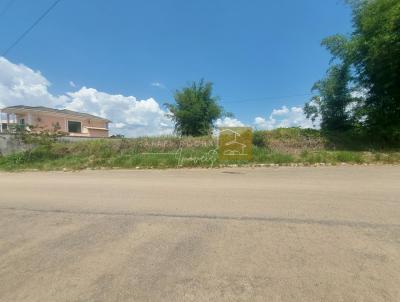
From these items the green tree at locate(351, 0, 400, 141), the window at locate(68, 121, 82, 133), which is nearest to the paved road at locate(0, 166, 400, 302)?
the green tree at locate(351, 0, 400, 141)

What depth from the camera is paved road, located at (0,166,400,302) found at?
2209 mm

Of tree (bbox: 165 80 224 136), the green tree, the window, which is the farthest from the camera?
the window

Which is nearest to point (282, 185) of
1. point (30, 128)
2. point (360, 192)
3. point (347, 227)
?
point (360, 192)

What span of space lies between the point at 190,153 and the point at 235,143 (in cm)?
254

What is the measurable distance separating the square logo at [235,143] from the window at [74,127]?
21.8 meters

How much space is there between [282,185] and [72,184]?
657cm

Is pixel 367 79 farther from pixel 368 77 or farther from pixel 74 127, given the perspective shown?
pixel 74 127

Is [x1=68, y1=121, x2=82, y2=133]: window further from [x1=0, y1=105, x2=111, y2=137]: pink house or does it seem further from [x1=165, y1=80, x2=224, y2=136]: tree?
[x1=165, y1=80, x2=224, y2=136]: tree

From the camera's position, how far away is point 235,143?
12.8 metres

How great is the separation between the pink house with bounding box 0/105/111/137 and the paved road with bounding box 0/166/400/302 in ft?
67.1

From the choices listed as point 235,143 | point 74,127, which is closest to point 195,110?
point 235,143

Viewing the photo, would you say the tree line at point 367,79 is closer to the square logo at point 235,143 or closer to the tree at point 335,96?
the tree at point 335,96

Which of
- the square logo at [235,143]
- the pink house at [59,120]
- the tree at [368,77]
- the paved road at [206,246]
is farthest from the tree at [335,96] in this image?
the pink house at [59,120]

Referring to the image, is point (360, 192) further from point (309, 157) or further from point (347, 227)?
point (309, 157)
